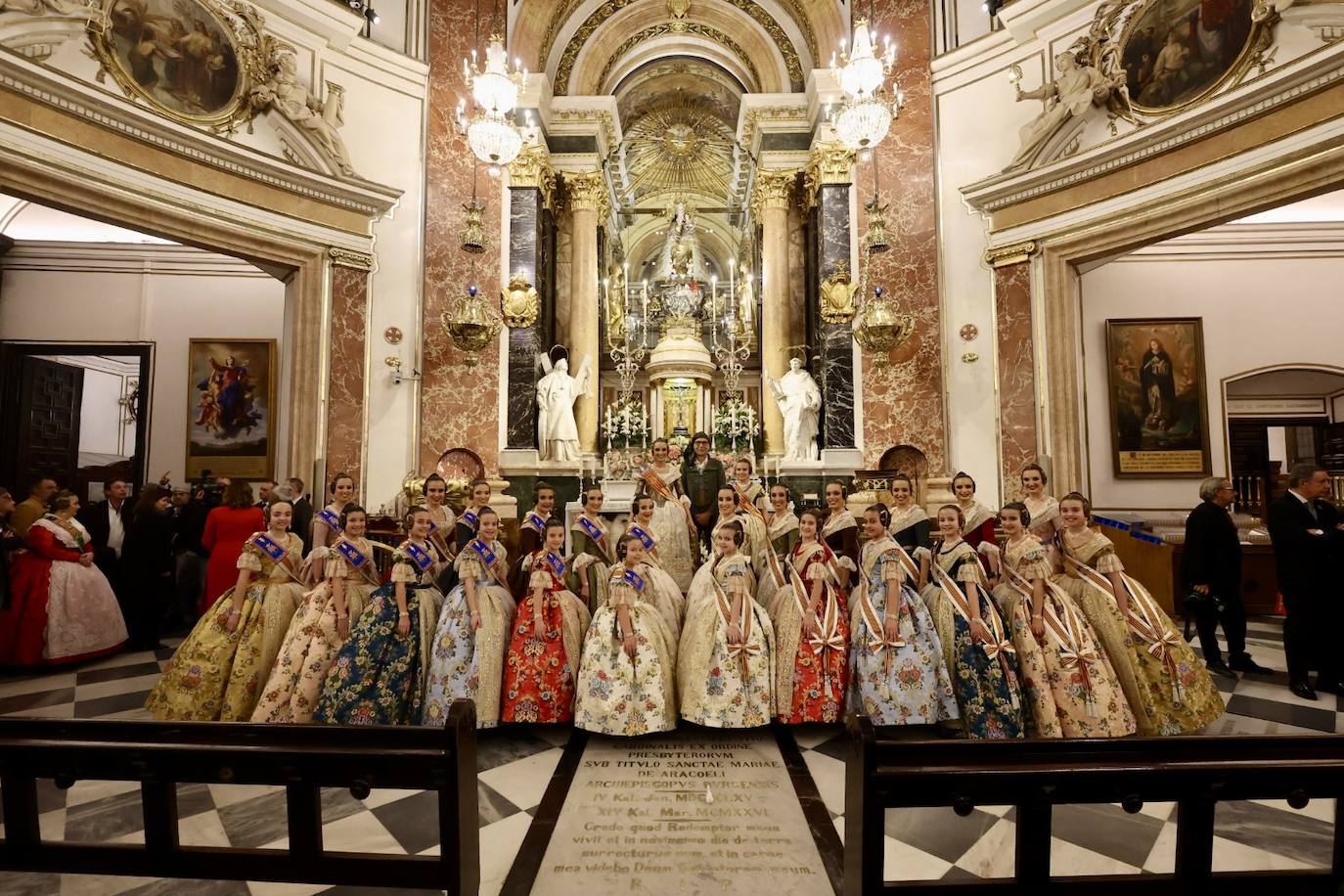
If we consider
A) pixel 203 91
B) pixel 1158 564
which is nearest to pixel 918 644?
pixel 1158 564

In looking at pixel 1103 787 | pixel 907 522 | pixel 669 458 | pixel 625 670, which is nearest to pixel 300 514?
pixel 669 458

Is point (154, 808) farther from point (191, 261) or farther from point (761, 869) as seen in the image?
point (191, 261)

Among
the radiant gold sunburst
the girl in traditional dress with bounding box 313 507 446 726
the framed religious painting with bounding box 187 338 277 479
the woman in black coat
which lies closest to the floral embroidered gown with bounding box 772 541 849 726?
the girl in traditional dress with bounding box 313 507 446 726

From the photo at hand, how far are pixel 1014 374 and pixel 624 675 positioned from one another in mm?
7396

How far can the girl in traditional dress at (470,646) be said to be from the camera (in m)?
3.93

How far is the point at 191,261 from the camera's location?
445 inches

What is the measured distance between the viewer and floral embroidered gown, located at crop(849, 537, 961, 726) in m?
3.89

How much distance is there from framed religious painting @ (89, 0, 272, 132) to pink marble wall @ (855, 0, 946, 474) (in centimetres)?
853

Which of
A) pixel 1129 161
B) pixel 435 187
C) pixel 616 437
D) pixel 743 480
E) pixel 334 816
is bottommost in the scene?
pixel 334 816

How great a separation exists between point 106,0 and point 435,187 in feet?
13.0

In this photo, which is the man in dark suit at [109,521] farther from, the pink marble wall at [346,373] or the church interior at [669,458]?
the pink marble wall at [346,373]

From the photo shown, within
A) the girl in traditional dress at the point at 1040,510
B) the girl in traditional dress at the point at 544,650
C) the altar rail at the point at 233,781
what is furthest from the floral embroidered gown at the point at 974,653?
the altar rail at the point at 233,781

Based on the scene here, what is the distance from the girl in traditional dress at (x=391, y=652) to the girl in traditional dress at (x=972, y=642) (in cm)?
317

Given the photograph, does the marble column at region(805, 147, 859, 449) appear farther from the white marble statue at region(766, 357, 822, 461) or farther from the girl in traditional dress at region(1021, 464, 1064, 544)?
the girl in traditional dress at region(1021, 464, 1064, 544)
